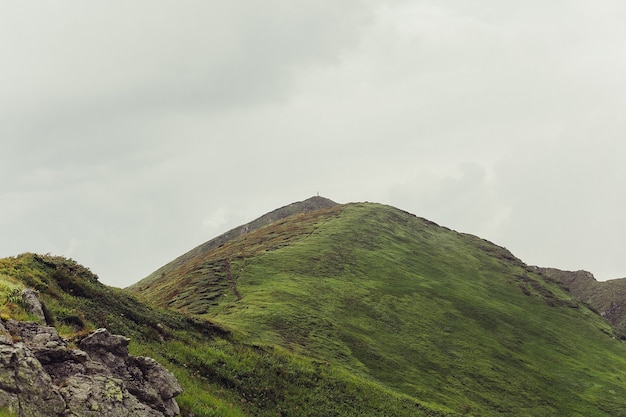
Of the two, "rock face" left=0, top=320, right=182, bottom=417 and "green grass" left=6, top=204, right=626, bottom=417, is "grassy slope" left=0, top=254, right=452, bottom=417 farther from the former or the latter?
"rock face" left=0, top=320, right=182, bottom=417

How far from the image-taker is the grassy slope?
91.9 ft

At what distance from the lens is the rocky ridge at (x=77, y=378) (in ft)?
50.0

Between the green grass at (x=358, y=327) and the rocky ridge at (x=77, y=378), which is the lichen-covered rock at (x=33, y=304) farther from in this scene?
the rocky ridge at (x=77, y=378)

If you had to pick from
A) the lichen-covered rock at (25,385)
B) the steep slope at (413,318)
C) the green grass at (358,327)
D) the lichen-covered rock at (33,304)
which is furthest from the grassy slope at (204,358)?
the lichen-covered rock at (25,385)

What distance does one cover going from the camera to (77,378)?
17.4 meters

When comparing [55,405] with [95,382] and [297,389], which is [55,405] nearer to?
[95,382]

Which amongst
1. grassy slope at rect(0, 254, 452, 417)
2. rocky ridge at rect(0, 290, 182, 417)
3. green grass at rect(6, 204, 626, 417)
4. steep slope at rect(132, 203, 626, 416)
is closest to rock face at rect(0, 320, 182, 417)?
rocky ridge at rect(0, 290, 182, 417)

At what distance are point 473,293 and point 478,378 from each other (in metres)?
45.2

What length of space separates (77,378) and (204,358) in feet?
60.8

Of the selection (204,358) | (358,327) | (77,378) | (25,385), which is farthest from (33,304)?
(358,327)

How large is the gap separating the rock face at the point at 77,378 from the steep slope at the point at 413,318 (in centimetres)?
2459

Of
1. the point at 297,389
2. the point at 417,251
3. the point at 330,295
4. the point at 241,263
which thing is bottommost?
the point at 297,389

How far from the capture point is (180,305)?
234ft

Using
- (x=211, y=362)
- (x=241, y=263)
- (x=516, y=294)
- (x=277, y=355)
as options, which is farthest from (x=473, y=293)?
(x=211, y=362)
